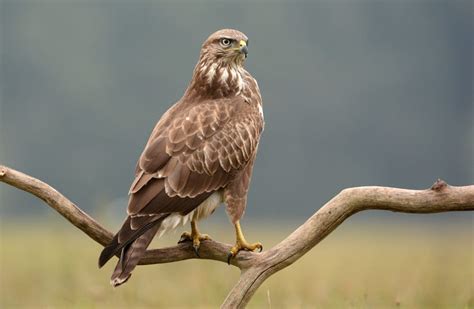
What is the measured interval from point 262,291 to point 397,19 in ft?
250

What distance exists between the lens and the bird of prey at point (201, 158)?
719 centimetres

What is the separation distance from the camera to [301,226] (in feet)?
23.5

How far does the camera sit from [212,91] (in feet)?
26.5

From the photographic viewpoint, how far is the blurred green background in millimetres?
51406

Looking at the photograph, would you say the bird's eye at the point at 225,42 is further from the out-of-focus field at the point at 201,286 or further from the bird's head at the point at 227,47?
the out-of-focus field at the point at 201,286

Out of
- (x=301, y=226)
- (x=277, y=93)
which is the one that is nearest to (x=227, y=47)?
(x=301, y=226)

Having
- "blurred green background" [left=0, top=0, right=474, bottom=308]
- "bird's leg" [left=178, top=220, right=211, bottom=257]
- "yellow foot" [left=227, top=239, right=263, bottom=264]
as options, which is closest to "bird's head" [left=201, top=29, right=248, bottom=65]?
"bird's leg" [left=178, top=220, right=211, bottom=257]

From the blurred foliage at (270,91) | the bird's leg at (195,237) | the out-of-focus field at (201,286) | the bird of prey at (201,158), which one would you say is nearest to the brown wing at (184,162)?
the bird of prey at (201,158)

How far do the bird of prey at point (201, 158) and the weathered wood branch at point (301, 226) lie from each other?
0.17m

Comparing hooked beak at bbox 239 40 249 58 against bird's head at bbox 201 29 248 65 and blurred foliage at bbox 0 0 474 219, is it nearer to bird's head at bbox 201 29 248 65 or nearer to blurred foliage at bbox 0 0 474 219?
bird's head at bbox 201 29 248 65

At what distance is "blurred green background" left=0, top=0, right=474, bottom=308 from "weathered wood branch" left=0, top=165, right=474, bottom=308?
1808 centimetres

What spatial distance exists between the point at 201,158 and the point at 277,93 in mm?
54479

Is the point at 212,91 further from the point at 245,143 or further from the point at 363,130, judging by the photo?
the point at 363,130

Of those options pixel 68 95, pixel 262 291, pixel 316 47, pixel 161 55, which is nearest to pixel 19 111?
pixel 68 95
